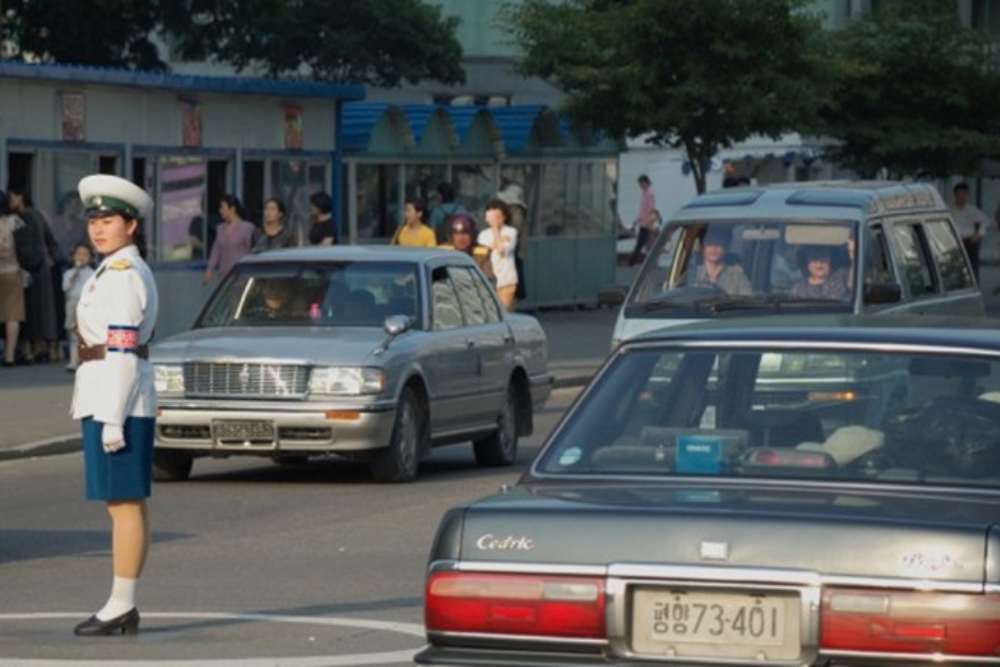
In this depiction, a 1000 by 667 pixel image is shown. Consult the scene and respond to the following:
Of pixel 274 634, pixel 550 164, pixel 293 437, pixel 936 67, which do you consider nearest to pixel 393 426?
pixel 293 437

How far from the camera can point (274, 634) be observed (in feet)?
34.6

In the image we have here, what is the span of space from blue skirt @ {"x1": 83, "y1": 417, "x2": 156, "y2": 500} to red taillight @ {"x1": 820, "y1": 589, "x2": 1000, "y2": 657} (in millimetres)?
4453

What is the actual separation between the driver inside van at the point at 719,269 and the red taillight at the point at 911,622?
1017 centimetres

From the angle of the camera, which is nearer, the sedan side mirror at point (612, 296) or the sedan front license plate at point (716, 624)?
the sedan front license plate at point (716, 624)

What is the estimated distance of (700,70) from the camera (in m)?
34.9

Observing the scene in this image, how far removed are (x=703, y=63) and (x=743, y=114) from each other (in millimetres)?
1106

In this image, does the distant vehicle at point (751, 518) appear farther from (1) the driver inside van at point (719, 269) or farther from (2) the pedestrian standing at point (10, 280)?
(2) the pedestrian standing at point (10, 280)

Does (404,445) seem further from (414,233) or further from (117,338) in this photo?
(414,233)

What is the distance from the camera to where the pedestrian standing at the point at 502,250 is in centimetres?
2569

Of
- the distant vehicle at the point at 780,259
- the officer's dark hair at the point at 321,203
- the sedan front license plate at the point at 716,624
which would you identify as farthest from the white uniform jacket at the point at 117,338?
the officer's dark hair at the point at 321,203

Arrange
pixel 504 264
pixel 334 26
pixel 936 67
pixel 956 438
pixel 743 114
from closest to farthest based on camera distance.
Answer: pixel 956 438, pixel 504 264, pixel 743 114, pixel 936 67, pixel 334 26

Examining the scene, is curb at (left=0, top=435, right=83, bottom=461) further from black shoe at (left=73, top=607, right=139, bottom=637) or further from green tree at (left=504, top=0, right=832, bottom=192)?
green tree at (left=504, top=0, right=832, bottom=192)

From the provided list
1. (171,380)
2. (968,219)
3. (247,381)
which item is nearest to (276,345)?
(247,381)

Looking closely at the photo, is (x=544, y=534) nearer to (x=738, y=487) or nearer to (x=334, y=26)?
(x=738, y=487)
